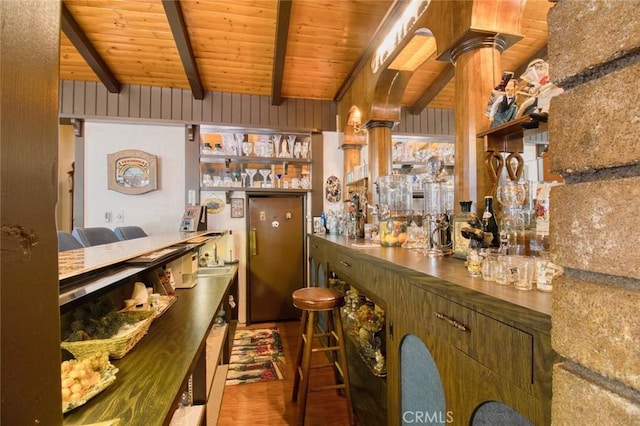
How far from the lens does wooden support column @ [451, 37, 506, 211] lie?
Result: 153 centimetres

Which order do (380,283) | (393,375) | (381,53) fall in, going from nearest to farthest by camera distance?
(393,375) → (380,283) → (381,53)

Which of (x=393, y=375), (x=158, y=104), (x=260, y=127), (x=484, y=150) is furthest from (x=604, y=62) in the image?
(x=158, y=104)

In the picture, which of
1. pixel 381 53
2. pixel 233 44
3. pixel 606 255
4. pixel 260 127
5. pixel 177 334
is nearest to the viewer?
pixel 606 255

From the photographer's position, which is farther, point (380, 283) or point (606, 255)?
point (380, 283)

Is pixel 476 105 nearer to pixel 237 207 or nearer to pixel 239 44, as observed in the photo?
pixel 239 44

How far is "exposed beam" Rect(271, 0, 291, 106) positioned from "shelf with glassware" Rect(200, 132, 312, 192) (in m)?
0.57

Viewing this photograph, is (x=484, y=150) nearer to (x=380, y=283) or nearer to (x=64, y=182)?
(x=380, y=283)

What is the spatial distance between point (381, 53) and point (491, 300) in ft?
8.25

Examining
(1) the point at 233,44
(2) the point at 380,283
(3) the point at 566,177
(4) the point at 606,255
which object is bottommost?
(2) the point at 380,283

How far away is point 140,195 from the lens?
3938 millimetres

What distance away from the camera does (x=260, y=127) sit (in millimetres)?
4098

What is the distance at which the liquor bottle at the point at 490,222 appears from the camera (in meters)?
1.37

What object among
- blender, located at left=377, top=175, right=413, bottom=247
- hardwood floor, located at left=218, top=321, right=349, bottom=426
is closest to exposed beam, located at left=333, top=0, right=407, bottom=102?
blender, located at left=377, top=175, right=413, bottom=247

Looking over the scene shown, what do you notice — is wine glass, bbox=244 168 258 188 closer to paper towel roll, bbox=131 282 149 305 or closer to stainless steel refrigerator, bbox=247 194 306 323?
stainless steel refrigerator, bbox=247 194 306 323
